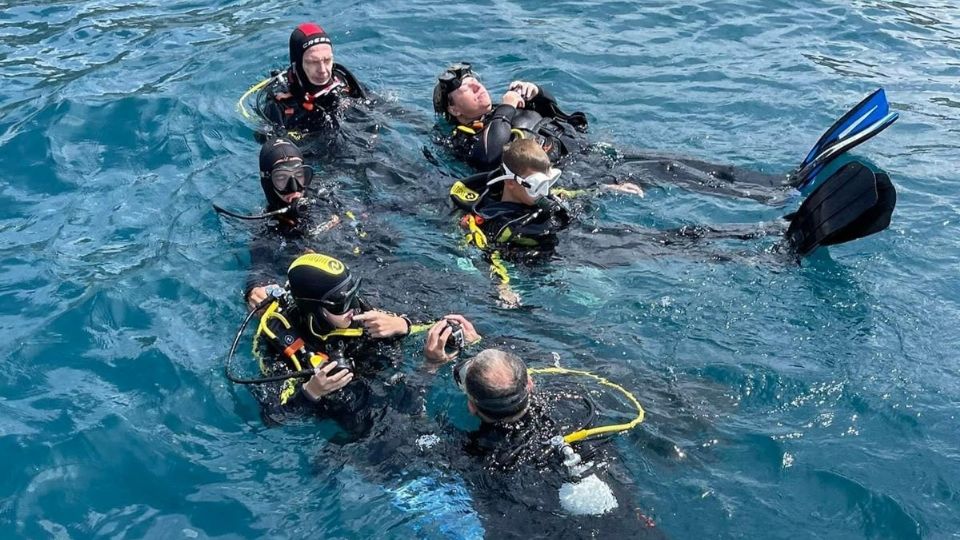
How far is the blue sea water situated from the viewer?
15.7 feet

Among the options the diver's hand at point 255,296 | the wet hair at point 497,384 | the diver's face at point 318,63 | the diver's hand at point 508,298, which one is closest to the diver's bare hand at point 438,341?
the wet hair at point 497,384

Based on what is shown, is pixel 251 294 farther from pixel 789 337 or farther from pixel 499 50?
pixel 499 50

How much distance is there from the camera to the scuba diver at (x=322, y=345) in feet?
16.3

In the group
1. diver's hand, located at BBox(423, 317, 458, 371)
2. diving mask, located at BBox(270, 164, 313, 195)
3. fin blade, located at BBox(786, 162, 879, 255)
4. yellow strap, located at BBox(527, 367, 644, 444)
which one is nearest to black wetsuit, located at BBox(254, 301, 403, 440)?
diver's hand, located at BBox(423, 317, 458, 371)

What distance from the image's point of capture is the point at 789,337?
5773mm

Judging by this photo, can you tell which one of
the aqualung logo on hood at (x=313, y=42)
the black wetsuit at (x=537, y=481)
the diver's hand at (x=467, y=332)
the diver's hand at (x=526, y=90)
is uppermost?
the aqualung logo on hood at (x=313, y=42)

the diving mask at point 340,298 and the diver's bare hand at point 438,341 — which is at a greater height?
the diving mask at point 340,298

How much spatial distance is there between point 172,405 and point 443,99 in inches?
163

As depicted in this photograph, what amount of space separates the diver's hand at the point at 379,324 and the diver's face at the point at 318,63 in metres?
4.00

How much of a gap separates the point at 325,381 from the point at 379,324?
573 millimetres

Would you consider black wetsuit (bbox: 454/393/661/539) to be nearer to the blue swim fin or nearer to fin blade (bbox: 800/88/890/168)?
the blue swim fin

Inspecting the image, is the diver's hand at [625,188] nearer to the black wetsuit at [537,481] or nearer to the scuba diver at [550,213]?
the scuba diver at [550,213]

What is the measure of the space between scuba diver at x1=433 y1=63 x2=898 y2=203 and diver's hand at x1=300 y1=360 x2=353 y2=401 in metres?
3.04

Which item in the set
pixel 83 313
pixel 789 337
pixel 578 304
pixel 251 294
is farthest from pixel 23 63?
pixel 789 337
